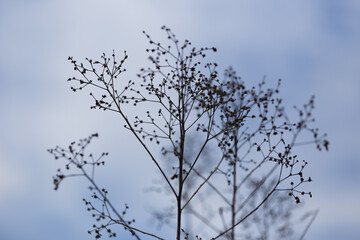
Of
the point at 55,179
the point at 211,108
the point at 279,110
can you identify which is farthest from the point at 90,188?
the point at 279,110

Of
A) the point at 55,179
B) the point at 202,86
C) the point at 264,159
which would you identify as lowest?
the point at 55,179

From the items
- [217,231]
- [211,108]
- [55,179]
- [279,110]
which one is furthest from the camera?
[217,231]

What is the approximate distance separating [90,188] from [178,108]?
1.35m

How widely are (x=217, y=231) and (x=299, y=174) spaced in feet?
5.31

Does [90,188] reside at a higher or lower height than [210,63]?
lower

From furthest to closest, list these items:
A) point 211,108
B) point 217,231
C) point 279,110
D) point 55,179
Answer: point 217,231 → point 279,110 → point 211,108 → point 55,179

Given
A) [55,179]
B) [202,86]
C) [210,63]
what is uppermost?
[210,63]

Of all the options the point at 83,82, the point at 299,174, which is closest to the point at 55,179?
the point at 83,82

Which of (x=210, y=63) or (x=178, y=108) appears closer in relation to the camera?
(x=178, y=108)

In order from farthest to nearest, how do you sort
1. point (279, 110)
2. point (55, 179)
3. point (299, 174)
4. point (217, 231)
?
1. point (217, 231)
2. point (279, 110)
3. point (299, 174)
4. point (55, 179)

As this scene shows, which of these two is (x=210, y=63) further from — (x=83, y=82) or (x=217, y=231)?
(x=217, y=231)

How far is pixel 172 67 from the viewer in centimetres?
475

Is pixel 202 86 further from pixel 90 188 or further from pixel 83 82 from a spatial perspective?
pixel 90 188

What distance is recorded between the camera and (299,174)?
4418 millimetres
